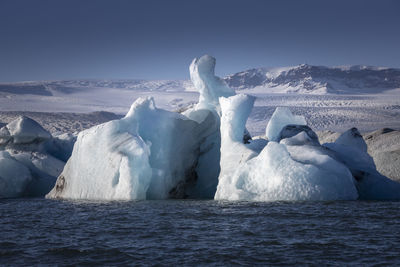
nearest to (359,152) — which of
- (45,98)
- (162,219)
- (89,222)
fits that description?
(162,219)

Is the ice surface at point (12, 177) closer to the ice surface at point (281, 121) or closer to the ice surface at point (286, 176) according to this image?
the ice surface at point (286, 176)

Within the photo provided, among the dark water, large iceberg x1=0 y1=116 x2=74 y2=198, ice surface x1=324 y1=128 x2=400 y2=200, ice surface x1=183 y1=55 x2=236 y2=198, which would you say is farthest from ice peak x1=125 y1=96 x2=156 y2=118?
ice surface x1=324 y1=128 x2=400 y2=200

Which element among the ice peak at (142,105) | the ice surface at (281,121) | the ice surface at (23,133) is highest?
the ice peak at (142,105)

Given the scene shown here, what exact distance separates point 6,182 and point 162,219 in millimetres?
10573

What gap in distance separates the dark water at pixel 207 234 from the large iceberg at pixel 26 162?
628 centimetres

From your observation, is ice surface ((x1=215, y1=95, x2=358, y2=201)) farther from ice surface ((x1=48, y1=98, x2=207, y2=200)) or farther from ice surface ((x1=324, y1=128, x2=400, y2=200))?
ice surface ((x1=48, y1=98, x2=207, y2=200))

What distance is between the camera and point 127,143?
1594cm

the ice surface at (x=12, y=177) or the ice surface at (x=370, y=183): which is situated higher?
the ice surface at (x=370, y=183)

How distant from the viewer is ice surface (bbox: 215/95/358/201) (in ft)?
45.0

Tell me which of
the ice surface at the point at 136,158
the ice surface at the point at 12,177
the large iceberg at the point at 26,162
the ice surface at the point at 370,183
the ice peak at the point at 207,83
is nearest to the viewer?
the ice surface at the point at 136,158

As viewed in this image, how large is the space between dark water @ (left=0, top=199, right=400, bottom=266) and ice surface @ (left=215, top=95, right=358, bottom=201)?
0.64m

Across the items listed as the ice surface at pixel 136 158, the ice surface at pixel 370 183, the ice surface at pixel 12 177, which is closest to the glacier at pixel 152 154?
the ice surface at pixel 136 158

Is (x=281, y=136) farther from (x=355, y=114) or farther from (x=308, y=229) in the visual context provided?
(x=355, y=114)

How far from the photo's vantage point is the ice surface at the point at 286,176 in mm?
13711
